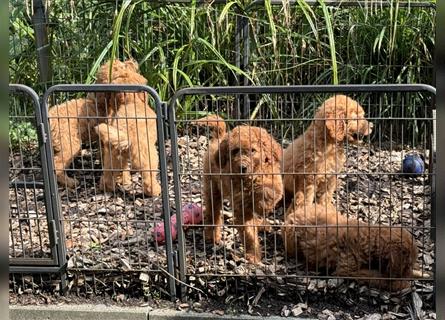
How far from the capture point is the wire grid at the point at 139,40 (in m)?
6.91

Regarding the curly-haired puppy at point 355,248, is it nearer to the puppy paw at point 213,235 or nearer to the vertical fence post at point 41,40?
the puppy paw at point 213,235

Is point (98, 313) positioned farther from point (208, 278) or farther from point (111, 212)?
point (111, 212)

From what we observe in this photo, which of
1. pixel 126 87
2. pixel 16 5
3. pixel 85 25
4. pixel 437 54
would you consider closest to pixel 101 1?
pixel 85 25

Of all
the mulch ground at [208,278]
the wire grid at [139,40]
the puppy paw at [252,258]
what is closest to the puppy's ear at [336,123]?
the mulch ground at [208,278]

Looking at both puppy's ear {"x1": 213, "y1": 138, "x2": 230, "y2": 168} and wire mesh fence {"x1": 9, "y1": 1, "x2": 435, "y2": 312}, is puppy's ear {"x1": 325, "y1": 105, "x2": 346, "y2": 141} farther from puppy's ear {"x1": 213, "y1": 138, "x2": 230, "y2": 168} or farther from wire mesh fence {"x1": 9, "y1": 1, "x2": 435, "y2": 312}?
puppy's ear {"x1": 213, "y1": 138, "x2": 230, "y2": 168}

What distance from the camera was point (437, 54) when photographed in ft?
3.24

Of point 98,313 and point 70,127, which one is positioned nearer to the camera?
point 98,313

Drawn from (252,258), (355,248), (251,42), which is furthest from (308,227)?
(251,42)

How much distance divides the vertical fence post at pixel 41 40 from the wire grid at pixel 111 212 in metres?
1.08

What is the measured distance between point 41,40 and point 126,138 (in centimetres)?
228

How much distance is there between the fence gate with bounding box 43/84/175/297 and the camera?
4.35 meters

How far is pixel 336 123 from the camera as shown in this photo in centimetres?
481

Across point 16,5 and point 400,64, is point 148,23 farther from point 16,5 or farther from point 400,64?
point 400,64

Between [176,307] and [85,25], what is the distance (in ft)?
13.3
